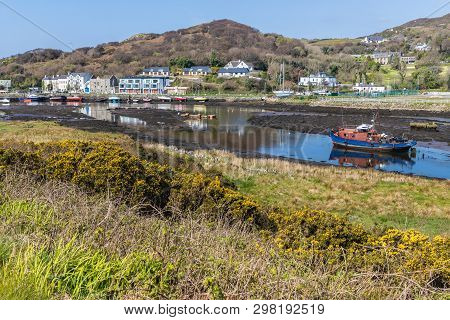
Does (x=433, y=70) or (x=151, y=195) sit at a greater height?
(x=433, y=70)

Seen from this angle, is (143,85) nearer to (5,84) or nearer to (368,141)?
(5,84)

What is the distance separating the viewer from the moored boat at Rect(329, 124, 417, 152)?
37906mm

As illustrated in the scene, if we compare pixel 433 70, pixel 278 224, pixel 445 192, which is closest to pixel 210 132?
pixel 445 192

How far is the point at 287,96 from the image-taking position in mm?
119125

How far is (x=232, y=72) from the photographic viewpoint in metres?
150

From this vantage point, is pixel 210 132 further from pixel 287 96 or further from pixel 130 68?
pixel 130 68

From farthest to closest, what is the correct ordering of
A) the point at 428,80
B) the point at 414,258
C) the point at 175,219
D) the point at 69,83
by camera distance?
the point at 69,83, the point at 428,80, the point at 175,219, the point at 414,258

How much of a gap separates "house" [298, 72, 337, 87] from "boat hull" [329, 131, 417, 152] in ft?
349

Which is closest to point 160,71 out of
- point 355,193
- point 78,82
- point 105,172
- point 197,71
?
point 197,71

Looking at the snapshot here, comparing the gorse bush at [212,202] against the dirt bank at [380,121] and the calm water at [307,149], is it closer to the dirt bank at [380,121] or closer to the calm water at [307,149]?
the calm water at [307,149]

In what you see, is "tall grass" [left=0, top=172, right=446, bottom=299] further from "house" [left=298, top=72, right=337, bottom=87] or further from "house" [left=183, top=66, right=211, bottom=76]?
"house" [left=183, top=66, right=211, bottom=76]

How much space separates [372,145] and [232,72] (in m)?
116

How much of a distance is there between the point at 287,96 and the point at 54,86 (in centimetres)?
9095

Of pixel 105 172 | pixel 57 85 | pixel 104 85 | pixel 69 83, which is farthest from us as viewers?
pixel 57 85
